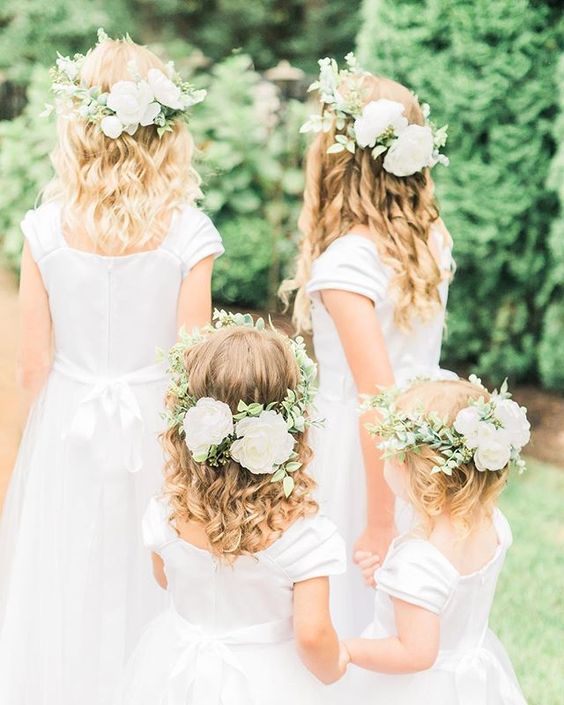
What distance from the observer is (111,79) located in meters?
2.97

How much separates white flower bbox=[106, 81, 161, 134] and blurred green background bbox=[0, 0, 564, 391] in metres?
3.03

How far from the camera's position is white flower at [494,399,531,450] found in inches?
93.2

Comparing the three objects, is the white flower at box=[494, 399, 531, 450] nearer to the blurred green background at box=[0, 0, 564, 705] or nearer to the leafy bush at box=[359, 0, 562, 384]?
the blurred green background at box=[0, 0, 564, 705]

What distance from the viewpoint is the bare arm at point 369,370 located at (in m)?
2.86

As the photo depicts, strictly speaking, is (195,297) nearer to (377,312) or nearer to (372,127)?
(377,312)

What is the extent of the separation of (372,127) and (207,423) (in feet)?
3.61

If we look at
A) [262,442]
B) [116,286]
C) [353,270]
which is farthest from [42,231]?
[262,442]

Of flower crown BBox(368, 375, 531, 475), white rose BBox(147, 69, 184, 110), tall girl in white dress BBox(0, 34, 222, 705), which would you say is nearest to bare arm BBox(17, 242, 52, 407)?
tall girl in white dress BBox(0, 34, 222, 705)

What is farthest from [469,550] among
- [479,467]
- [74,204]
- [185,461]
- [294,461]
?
[74,204]

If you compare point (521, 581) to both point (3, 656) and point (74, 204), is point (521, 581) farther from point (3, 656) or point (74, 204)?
point (74, 204)

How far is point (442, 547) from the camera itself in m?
2.40

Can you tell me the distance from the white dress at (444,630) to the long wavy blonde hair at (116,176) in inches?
45.2

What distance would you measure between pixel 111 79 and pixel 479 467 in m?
1.49

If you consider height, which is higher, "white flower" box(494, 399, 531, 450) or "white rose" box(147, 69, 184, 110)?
"white rose" box(147, 69, 184, 110)
